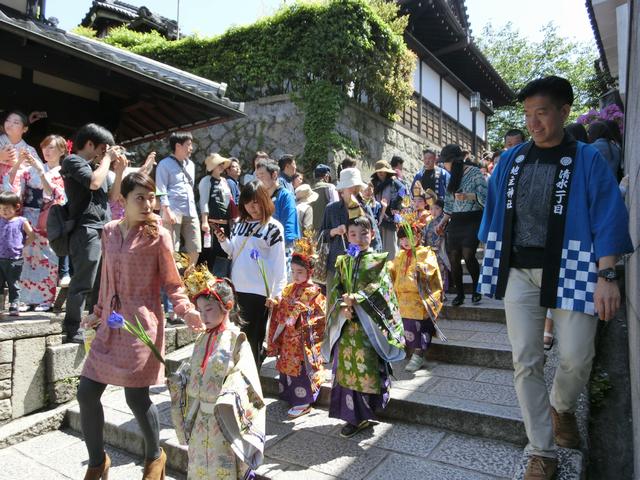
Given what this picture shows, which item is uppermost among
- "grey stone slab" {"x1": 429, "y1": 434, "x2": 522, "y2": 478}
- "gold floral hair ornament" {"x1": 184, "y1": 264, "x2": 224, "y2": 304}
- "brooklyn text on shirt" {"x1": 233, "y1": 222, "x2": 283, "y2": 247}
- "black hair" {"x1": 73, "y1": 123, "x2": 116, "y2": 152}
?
"black hair" {"x1": 73, "y1": 123, "x2": 116, "y2": 152}

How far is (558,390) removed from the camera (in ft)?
9.72

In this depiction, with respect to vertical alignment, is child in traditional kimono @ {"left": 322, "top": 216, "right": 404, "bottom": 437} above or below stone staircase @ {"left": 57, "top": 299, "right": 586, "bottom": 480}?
above

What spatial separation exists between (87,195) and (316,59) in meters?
8.54

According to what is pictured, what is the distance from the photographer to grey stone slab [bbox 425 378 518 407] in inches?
152

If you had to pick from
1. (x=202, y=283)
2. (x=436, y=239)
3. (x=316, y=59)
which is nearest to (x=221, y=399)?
(x=202, y=283)

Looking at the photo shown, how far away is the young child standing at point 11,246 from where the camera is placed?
16.8 feet

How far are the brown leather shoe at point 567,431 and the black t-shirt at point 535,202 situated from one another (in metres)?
1.06

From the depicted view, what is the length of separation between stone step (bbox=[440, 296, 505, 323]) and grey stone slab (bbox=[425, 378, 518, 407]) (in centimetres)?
172

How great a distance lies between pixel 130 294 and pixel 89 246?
4.61 ft

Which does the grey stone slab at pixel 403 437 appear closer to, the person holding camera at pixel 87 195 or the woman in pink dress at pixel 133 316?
the woman in pink dress at pixel 133 316

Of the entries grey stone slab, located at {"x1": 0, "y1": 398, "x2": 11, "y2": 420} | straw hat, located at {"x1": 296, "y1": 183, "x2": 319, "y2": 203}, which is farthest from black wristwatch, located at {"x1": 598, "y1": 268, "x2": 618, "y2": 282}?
straw hat, located at {"x1": 296, "y1": 183, "x2": 319, "y2": 203}

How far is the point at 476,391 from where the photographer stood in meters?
4.11

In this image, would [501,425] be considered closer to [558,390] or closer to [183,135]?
[558,390]

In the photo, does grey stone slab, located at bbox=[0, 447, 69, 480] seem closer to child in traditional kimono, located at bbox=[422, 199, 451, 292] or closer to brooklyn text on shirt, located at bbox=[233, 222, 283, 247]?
brooklyn text on shirt, located at bbox=[233, 222, 283, 247]
